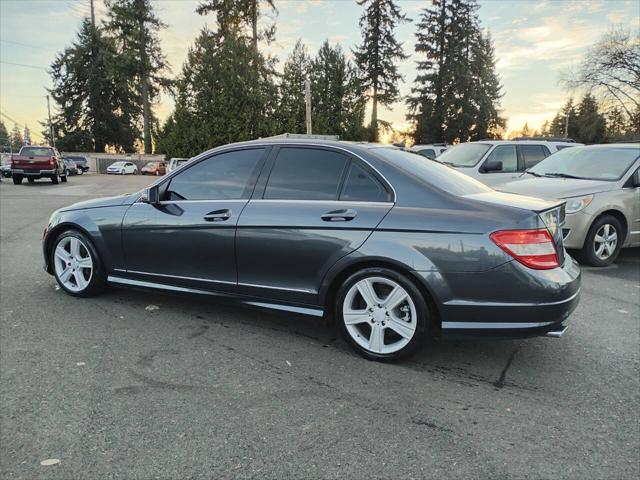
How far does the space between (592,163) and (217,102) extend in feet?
102

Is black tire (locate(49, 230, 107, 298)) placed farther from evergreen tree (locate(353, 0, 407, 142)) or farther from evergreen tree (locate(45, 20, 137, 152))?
evergreen tree (locate(45, 20, 137, 152))

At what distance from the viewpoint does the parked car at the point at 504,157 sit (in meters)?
10.1

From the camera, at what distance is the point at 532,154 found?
10.5 m

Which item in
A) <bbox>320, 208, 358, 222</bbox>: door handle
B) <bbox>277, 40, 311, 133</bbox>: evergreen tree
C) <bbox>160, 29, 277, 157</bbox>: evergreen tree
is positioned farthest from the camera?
<bbox>277, 40, 311, 133</bbox>: evergreen tree

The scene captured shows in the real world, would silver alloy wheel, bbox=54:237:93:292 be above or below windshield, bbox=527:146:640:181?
below

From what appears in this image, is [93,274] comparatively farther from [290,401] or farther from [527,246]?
[527,246]

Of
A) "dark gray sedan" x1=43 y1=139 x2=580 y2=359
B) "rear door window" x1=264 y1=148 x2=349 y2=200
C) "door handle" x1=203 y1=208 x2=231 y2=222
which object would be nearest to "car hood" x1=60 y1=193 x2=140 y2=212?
"dark gray sedan" x1=43 y1=139 x2=580 y2=359

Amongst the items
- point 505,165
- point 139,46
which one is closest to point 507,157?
point 505,165

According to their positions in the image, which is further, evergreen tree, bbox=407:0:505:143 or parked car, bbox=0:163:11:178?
evergreen tree, bbox=407:0:505:143

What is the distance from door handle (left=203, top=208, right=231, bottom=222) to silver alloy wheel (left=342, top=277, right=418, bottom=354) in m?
1.21

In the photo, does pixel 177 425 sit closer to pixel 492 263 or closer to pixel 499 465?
pixel 499 465

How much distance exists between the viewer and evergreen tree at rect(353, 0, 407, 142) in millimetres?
48531

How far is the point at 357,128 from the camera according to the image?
37.9 meters

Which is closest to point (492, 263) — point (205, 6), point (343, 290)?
point (343, 290)
